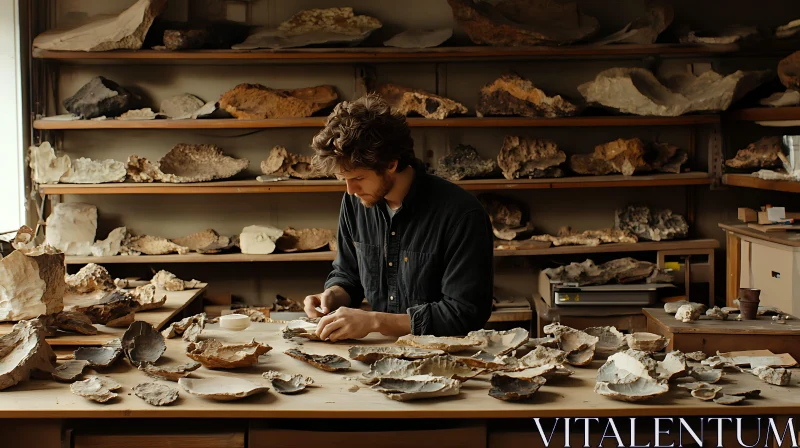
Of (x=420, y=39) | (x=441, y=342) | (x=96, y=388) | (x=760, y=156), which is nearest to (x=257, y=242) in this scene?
(x=420, y=39)

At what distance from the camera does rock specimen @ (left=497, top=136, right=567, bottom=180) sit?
423cm

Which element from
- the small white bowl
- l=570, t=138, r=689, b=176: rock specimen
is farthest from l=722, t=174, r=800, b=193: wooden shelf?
the small white bowl

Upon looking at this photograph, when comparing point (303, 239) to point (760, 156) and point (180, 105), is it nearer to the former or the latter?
point (180, 105)

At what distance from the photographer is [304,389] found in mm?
1838

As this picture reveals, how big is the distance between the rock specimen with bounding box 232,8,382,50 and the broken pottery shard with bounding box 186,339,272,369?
2.28 metres

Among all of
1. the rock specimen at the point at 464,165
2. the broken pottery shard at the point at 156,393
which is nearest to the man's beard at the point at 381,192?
the broken pottery shard at the point at 156,393

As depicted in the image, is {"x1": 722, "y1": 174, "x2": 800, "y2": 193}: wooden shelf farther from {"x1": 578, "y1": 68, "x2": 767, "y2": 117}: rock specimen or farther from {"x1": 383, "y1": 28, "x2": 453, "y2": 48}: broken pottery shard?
{"x1": 383, "y1": 28, "x2": 453, "y2": 48}: broken pottery shard

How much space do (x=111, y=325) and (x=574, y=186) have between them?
2449 millimetres

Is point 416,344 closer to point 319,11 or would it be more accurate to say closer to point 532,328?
point 532,328

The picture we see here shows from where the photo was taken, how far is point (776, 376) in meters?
1.88

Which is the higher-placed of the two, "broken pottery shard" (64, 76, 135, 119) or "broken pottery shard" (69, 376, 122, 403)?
"broken pottery shard" (64, 76, 135, 119)

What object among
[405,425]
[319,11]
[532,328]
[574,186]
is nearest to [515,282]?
[532,328]

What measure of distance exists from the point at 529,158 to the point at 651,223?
785mm

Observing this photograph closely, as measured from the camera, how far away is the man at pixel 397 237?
7.73 feet
